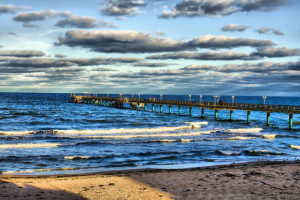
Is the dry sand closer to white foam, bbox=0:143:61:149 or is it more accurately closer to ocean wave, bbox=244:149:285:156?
ocean wave, bbox=244:149:285:156

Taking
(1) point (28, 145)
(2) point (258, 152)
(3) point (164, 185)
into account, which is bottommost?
(1) point (28, 145)

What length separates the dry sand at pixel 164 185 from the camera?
39.6 feet

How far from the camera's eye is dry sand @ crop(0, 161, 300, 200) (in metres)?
12.1

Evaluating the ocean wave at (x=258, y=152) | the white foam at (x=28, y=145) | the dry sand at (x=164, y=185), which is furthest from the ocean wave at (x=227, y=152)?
the white foam at (x=28, y=145)

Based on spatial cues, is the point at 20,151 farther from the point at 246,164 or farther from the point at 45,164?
the point at 246,164

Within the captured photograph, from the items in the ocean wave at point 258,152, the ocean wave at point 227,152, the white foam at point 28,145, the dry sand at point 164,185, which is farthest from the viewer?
the white foam at point 28,145

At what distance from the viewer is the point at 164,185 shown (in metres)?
13.6

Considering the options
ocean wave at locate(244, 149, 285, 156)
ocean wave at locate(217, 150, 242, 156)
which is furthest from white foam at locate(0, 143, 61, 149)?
ocean wave at locate(244, 149, 285, 156)

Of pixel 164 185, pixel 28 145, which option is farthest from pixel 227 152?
pixel 28 145

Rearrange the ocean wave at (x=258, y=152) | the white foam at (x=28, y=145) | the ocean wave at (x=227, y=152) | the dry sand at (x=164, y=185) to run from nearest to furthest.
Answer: the dry sand at (x=164, y=185) < the ocean wave at (x=227, y=152) < the ocean wave at (x=258, y=152) < the white foam at (x=28, y=145)

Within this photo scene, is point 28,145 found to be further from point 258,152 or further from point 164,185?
point 258,152

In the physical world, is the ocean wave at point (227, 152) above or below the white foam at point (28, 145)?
above

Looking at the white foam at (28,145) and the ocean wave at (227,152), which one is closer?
the ocean wave at (227,152)

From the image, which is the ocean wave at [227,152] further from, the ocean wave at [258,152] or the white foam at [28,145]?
the white foam at [28,145]
